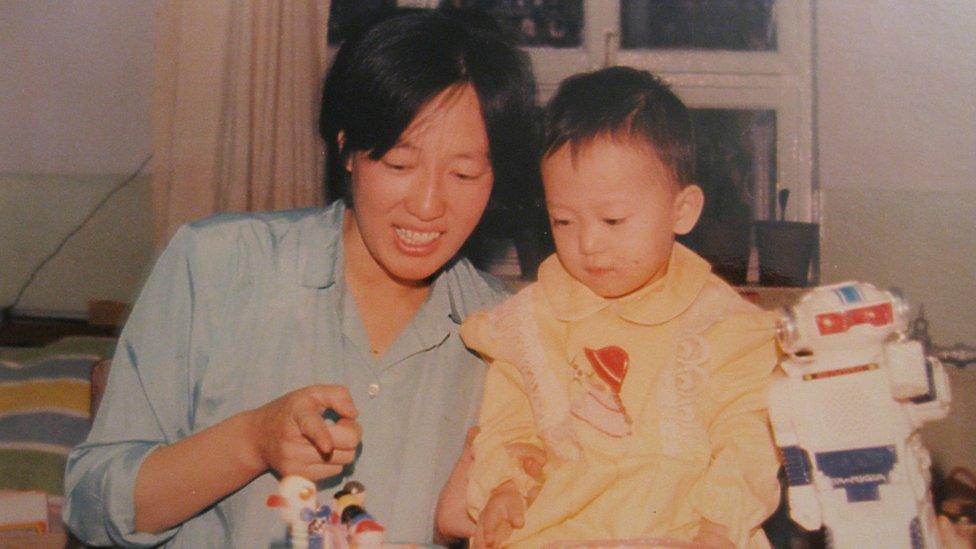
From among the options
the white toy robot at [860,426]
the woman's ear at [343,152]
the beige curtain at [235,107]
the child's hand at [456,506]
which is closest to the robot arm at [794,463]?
the white toy robot at [860,426]

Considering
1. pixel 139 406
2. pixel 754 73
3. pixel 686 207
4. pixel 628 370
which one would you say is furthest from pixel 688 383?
pixel 754 73

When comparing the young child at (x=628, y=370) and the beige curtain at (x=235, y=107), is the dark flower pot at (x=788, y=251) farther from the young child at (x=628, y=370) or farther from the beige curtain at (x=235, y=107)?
the beige curtain at (x=235, y=107)

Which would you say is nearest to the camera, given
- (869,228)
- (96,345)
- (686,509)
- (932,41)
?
(686,509)

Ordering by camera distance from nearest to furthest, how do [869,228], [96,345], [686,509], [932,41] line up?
[686,509]
[932,41]
[869,228]
[96,345]

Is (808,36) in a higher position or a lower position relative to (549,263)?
higher

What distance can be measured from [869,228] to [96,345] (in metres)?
0.98

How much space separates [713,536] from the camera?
71cm

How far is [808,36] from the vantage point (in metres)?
1.16

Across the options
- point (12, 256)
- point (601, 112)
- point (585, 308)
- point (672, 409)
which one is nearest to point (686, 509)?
point (672, 409)

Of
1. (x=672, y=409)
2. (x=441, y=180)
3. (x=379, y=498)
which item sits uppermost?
(x=441, y=180)

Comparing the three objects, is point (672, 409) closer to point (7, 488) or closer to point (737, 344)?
point (737, 344)

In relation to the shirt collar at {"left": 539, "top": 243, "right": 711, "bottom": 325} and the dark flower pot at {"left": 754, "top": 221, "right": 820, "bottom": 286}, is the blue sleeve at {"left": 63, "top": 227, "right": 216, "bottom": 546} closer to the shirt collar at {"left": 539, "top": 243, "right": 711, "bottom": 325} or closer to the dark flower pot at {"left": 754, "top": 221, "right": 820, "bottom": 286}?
the shirt collar at {"left": 539, "top": 243, "right": 711, "bottom": 325}

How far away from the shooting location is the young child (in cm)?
75

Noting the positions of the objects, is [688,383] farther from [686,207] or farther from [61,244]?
[61,244]
